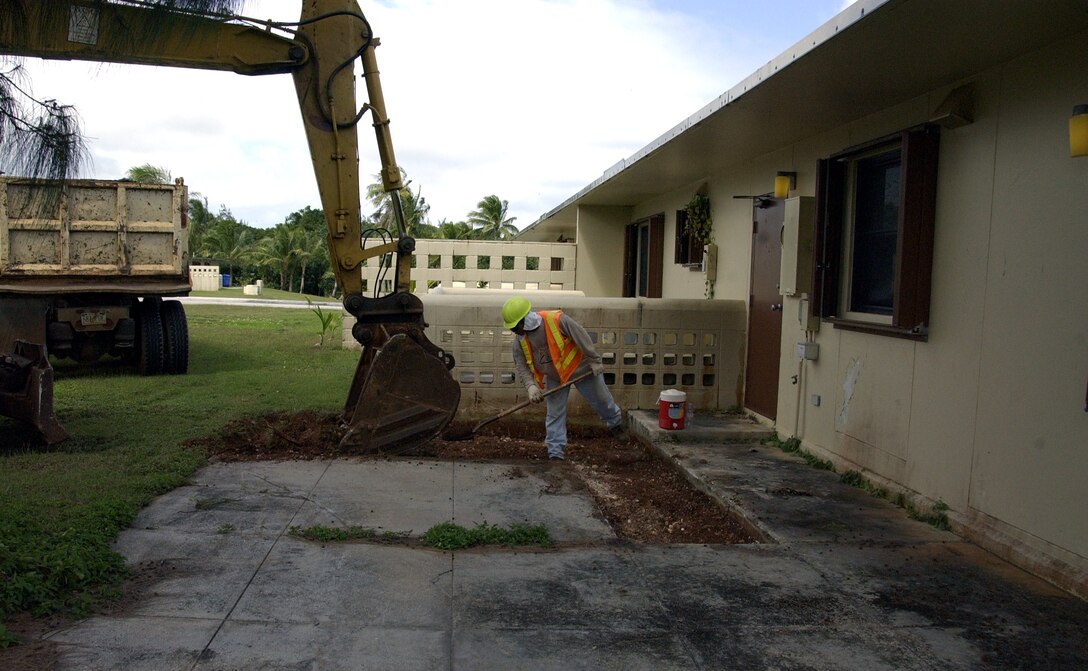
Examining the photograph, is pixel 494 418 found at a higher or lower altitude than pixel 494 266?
lower

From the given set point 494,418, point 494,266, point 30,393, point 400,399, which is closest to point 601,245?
point 494,266

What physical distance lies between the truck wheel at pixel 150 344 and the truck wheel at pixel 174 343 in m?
0.06

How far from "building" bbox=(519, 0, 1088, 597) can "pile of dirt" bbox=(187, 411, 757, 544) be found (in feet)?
4.32

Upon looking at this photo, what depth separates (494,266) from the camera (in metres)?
17.1

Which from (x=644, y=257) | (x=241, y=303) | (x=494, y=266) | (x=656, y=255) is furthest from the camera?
(x=241, y=303)

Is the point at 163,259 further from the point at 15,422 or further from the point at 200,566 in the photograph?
A: the point at 200,566

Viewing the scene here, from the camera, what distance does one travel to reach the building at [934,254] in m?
4.57

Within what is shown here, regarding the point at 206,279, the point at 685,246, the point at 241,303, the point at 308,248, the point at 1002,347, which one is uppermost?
the point at 308,248

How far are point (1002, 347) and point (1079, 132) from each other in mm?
1348

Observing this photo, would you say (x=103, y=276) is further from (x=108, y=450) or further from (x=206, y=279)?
(x=206, y=279)

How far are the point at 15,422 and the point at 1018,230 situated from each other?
8412mm

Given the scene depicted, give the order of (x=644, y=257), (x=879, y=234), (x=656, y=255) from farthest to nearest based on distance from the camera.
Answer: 1. (x=644, y=257)
2. (x=656, y=255)
3. (x=879, y=234)

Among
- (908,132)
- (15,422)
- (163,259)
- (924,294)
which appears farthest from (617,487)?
(163,259)

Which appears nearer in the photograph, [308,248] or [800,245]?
[800,245]
